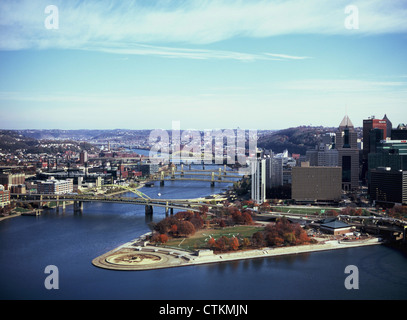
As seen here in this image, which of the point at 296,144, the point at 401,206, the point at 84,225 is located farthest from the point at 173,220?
the point at 296,144

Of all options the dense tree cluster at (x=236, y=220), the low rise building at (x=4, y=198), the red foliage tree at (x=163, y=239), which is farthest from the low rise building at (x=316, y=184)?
the low rise building at (x=4, y=198)

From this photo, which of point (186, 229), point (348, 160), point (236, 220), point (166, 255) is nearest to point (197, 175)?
point (348, 160)

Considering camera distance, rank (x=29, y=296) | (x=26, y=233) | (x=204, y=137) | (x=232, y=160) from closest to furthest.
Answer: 1. (x=29, y=296)
2. (x=26, y=233)
3. (x=232, y=160)
4. (x=204, y=137)

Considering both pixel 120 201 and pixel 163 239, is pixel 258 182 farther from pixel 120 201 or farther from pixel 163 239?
pixel 163 239

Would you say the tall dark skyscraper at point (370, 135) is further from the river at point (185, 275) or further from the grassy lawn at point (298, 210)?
the river at point (185, 275)

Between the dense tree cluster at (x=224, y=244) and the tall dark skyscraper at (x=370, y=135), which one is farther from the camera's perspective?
the tall dark skyscraper at (x=370, y=135)

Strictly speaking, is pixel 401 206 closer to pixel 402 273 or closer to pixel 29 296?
pixel 402 273
